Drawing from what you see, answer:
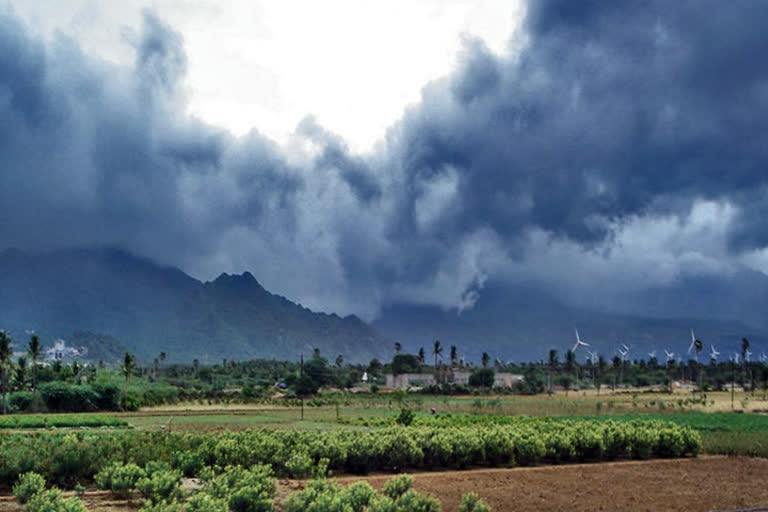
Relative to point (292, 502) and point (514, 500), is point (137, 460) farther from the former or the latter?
point (514, 500)

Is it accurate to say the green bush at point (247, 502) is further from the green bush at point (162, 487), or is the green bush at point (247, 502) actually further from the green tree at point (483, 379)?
the green tree at point (483, 379)

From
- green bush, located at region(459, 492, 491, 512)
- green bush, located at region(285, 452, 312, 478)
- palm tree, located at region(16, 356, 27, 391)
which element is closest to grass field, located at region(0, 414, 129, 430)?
green bush, located at region(285, 452, 312, 478)

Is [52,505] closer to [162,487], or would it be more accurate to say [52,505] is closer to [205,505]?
[205,505]

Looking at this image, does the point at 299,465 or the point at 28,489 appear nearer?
the point at 28,489

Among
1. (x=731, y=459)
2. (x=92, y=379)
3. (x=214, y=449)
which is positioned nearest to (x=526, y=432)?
(x=731, y=459)

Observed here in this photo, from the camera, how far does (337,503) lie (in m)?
15.0

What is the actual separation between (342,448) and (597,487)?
8688 millimetres

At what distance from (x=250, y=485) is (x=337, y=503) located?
3.16 m

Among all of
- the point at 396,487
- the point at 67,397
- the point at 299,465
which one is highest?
the point at 396,487

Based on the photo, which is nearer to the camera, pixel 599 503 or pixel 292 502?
pixel 292 502

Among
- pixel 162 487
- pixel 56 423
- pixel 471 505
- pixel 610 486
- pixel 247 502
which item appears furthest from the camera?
pixel 56 423

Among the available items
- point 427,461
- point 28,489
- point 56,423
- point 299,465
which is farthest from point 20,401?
point 28,489

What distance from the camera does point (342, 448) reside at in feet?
85.4

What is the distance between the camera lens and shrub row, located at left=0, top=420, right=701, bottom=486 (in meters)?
22.1
